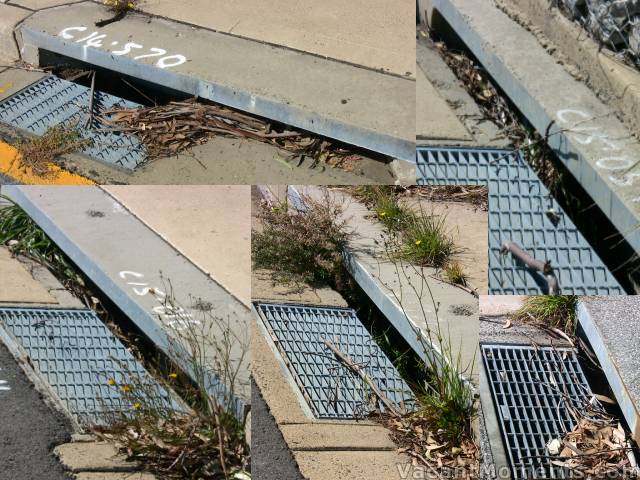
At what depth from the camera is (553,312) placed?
408 centimetres

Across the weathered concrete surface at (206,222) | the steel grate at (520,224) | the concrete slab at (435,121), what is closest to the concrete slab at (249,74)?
the steel grate at (520,224)

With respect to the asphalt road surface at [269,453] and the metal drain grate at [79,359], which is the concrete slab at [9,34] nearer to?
the metal drain grate at [79,359]

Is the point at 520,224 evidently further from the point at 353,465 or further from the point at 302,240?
the point at 353,465

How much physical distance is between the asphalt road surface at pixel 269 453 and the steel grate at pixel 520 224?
112 cm

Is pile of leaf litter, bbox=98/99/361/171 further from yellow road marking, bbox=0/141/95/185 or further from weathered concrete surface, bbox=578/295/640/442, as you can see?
weathered concrete surface, bbox=578/295/640/442

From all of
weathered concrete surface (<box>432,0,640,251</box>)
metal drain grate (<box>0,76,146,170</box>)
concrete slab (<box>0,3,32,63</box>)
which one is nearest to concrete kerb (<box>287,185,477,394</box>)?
weathered concrete surface (<box>432,0,640,251</box>)

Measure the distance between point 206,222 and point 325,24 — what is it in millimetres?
2147

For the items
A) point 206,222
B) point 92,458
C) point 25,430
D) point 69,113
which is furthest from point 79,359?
point 69,113

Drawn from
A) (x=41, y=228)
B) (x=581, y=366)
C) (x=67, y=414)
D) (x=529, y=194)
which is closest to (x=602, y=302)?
(x=581, y=366)

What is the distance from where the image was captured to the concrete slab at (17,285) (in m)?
4.92

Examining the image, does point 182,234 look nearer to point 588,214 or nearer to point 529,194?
point 529,194

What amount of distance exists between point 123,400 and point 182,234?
0.79 meters

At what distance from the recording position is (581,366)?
4.07 meters

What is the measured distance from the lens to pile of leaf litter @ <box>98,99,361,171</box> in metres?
5.67
